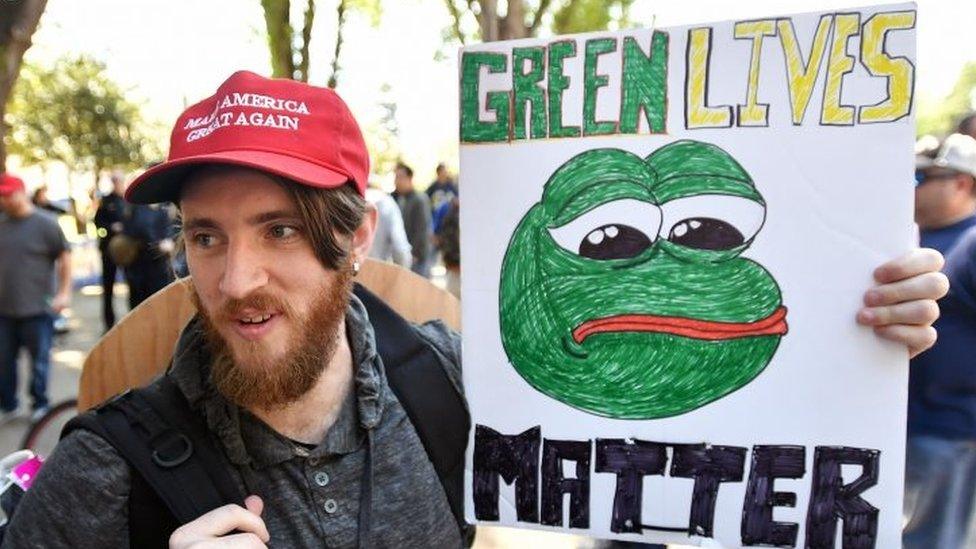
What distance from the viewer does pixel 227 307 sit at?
131 centimetres

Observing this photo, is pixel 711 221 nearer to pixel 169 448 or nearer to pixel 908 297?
pixel 908 297

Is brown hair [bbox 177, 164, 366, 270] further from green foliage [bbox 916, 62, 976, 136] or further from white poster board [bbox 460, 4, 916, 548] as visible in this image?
green foliage [bbox 916, 62, 976, 136]

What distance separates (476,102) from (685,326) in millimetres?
513

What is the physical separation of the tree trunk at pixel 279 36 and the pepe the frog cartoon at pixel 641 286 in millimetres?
8329

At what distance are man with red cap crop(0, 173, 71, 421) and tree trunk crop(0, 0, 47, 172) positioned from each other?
0.87 meters

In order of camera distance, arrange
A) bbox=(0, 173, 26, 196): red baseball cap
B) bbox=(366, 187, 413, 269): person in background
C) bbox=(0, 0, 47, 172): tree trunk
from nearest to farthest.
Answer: bbox=(0, 173, 26, 196): red baseball cap
bbox=(0, 0, 47, 172): tree trunk
bbox=(366, 187, 413, 269): person in background

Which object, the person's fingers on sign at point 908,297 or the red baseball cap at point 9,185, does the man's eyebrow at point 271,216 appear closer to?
the person's fingers on sign at point 908,297

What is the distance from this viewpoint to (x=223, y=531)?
1.17 metres

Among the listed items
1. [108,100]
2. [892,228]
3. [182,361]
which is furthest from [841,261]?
[108,100]

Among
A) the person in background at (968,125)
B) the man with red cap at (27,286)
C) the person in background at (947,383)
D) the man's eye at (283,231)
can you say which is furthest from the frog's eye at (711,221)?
the man with red cap at (27,286)

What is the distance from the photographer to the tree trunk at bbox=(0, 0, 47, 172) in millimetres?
5656

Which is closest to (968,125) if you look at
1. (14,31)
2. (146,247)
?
(14,31)

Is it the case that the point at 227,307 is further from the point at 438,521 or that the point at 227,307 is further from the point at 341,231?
the point at 438,521

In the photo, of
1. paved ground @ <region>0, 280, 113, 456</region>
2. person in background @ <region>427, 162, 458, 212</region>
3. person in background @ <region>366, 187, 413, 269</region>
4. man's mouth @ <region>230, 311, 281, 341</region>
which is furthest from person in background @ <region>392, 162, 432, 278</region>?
man's mouth @ <region>230, 311, 281, 341</region>
